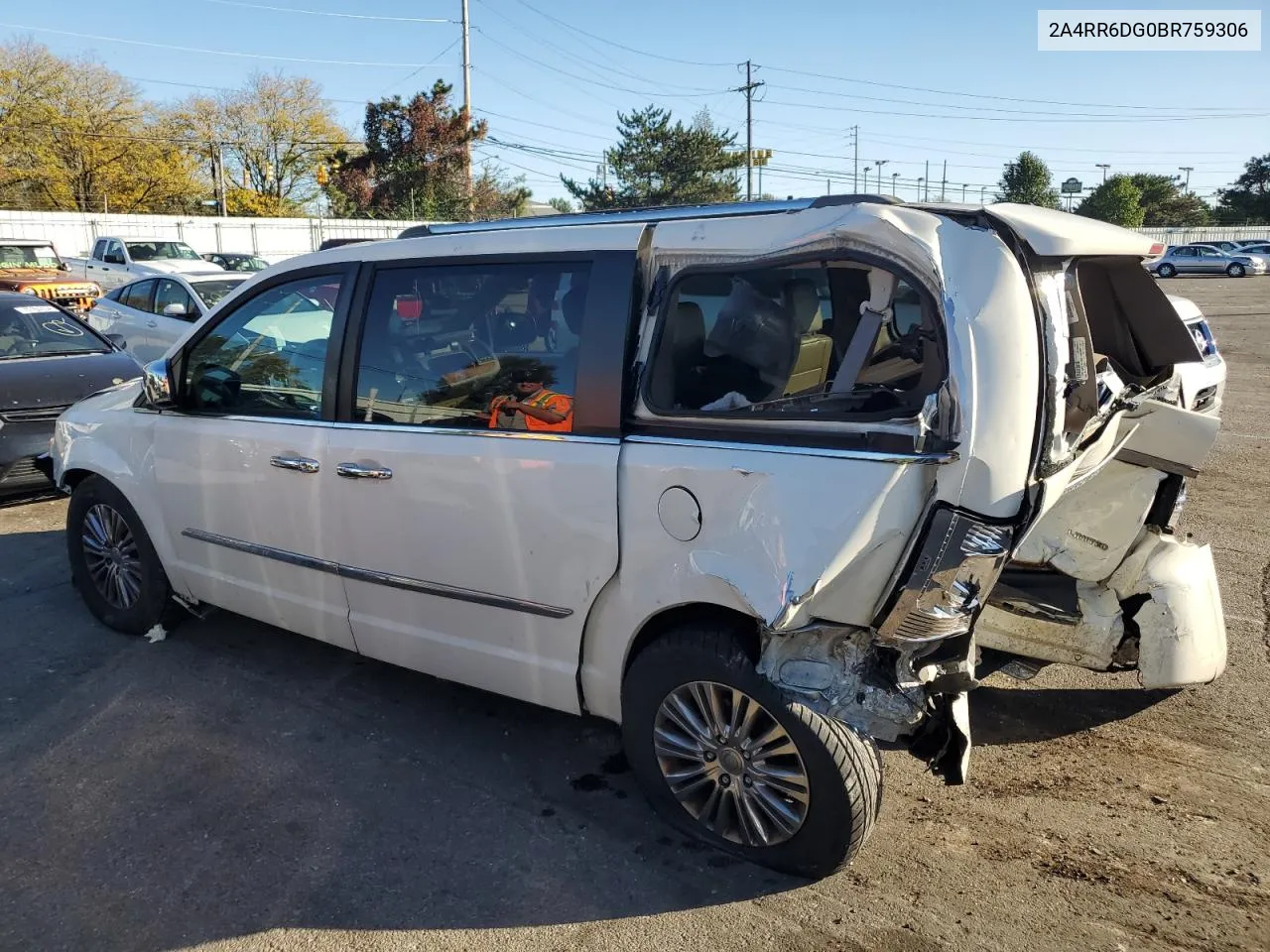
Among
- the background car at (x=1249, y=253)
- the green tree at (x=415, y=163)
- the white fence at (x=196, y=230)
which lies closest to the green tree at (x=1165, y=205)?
the background car at (x=1249, y=253)

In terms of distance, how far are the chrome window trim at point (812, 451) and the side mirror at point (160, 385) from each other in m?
2.49

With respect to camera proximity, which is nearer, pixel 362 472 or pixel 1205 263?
pixel 362 472

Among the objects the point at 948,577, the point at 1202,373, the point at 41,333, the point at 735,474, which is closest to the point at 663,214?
the point at 735,474

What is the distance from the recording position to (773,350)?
3.07 meters

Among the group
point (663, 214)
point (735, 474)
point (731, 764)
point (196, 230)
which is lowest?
point (731, 764)

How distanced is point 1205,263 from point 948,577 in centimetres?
4834

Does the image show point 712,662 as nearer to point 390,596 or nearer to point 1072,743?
point 390,596

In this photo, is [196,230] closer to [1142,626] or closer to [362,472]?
[362,472]

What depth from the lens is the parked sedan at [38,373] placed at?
6.65m

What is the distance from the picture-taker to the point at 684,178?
1965 inches

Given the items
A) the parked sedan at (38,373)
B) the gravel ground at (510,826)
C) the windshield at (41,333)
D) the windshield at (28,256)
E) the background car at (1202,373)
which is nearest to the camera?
the gravel ground at (510,826)

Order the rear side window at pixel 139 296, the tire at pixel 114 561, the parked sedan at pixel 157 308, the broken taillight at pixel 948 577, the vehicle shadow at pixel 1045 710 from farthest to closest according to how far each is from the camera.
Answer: the rear side window at pixel 139 296 < the parked sedan at pixel 157 308 < the tire at pixel 114 561 < the vehicle shadow at pixel 1045 710 < the broken taillight at pixel 948 577

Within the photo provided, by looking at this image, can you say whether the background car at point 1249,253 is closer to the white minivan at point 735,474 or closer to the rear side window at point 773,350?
the white minivan at point 735,474

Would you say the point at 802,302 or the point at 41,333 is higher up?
the point at 802,302
